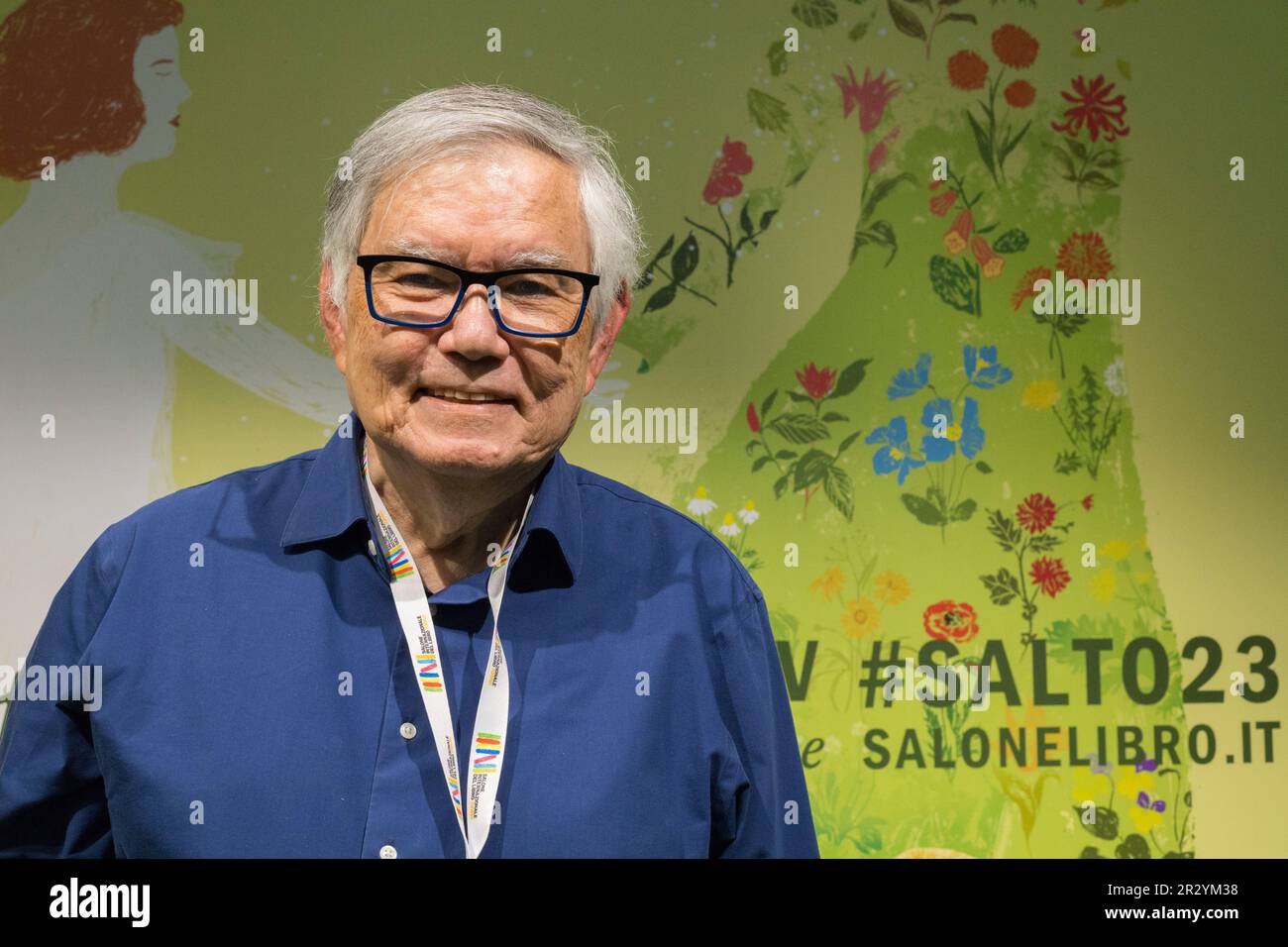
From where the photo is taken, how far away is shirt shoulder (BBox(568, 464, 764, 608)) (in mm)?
1422

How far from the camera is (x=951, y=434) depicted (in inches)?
91.8

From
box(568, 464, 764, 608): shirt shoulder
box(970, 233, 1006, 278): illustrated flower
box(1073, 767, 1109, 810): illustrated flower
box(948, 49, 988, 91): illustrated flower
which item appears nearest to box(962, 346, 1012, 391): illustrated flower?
box(970, 233, 1006, 278): illustrated flower

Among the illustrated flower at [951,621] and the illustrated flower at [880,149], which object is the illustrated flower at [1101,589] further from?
the illustrated flower at [880,149]

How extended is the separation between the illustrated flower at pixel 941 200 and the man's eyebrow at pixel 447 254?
1.29 m

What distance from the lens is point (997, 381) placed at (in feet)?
7.65

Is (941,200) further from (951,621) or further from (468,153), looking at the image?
(468,153)

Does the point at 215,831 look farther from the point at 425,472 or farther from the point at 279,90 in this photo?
the point at 279,90

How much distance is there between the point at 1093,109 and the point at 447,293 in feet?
5.42

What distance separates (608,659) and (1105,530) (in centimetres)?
143

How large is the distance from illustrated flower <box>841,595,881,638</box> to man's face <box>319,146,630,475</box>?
119 cm

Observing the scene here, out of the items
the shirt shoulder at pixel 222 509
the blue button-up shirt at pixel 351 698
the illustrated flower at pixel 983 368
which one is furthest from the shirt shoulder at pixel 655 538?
the illustrated flower at pixel 983 368

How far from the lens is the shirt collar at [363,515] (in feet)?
4.36

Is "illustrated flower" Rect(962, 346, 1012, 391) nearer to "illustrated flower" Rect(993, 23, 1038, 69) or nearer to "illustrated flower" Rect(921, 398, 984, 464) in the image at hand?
"illustrated flower" Rect(921, 398, 984, 464)

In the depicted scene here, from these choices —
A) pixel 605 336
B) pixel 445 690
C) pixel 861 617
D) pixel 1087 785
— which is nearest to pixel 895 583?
pixel 861 617
